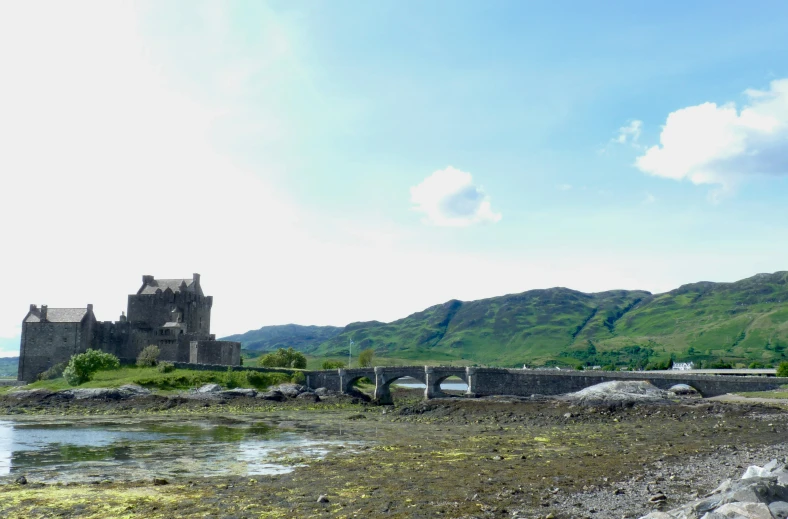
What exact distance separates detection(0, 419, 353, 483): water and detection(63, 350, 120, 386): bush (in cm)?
2834

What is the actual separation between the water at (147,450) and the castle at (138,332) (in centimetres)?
3887

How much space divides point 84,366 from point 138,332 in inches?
548

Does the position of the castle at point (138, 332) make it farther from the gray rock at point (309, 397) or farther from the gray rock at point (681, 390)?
the gray rock at point (681, 390)

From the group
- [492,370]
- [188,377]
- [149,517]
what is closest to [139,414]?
[188,377]

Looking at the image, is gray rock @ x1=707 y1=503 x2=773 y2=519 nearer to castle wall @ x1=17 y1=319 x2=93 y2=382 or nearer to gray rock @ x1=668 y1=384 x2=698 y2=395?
gray rock @ x1=668 y1=384 x2=698 y2=395

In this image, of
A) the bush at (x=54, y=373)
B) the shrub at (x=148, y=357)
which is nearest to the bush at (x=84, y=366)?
the shrub at (x=148, y=357)

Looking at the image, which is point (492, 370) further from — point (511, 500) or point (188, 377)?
point (511, 500)

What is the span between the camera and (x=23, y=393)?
64.6m

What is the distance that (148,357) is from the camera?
80000 mm

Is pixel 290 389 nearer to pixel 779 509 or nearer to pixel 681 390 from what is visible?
pixel 681 390

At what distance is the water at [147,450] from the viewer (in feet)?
77.9

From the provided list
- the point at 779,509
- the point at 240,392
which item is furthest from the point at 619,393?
the point at 779,509

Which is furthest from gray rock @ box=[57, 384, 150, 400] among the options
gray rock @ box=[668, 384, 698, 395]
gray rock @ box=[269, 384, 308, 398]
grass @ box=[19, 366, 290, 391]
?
gray rock @ box=[668, 384, 698, 395]

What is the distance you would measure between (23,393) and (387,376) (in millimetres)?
40580
